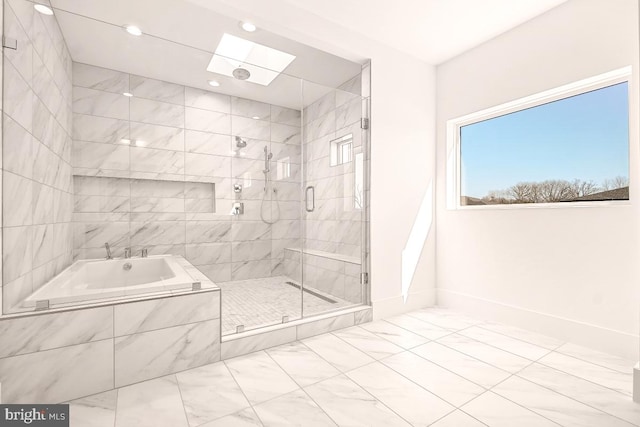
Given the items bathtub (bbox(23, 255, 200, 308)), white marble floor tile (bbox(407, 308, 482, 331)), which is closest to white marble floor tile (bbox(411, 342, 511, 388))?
white marble floor tile (bbox(407, 308, 482, 331))

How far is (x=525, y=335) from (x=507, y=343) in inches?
10.9

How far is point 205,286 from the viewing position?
198cm

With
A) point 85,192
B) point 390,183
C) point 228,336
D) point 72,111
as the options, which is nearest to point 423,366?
point 228,336

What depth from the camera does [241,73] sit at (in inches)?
94.7

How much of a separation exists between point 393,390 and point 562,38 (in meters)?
2.80

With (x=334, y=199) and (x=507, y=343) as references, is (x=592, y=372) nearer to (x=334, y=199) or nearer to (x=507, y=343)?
(x=507, y=343)

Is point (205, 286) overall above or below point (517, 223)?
below

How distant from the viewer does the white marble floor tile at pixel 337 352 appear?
1.95 meters

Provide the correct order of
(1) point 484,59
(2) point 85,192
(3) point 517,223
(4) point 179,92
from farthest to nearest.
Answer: (1) point 484,59 < (3) point 517,223 < (4) point 179,92 < (2) point 85,192

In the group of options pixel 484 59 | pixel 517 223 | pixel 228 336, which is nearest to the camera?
pixel 228 336

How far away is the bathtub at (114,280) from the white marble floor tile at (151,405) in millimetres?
512

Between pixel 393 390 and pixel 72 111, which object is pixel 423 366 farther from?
pixel 72 111

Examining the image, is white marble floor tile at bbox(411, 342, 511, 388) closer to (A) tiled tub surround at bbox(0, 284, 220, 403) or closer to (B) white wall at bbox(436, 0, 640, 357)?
(B) white wall at bbox(436, 0, 640, 357)

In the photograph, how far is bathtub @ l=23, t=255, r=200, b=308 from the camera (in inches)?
65.1
